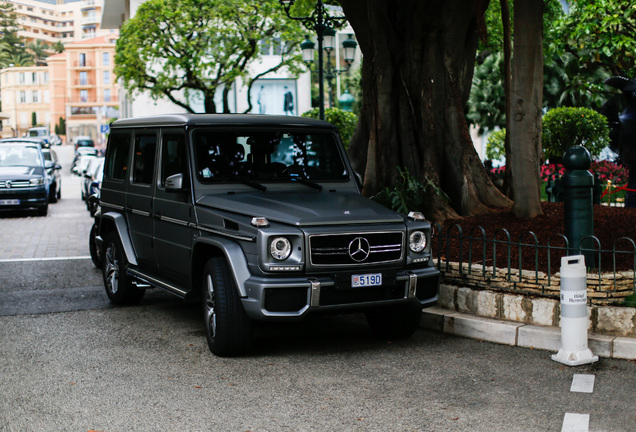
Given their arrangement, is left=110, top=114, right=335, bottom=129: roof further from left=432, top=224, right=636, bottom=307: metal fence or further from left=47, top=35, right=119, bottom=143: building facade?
left=47, top=35, right=119, bottom=143: building facade

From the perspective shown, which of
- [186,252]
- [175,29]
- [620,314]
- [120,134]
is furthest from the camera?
[175,29]

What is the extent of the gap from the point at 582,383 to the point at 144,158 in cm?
497

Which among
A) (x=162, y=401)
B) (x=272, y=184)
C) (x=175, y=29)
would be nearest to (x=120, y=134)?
(x=272, y=184)

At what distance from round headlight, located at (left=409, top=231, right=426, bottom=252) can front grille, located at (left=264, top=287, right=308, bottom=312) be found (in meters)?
1.08

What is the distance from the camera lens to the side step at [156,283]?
7.75 meters

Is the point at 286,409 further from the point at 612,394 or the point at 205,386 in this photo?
the point at 612,394

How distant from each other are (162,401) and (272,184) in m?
2.68

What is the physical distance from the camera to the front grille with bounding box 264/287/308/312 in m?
6.62

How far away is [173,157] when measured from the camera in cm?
818

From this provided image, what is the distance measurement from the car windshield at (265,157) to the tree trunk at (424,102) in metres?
3.33

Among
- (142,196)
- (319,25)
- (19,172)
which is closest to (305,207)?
(142,196)

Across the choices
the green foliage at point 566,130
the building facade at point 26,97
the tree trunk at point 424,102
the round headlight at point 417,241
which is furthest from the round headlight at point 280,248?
the building facade at point 26,97

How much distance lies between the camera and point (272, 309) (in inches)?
262

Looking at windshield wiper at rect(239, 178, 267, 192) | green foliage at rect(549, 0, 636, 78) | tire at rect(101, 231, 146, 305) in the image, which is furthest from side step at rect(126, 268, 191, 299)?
green foliage at rect(549, 0, 636, 78)
